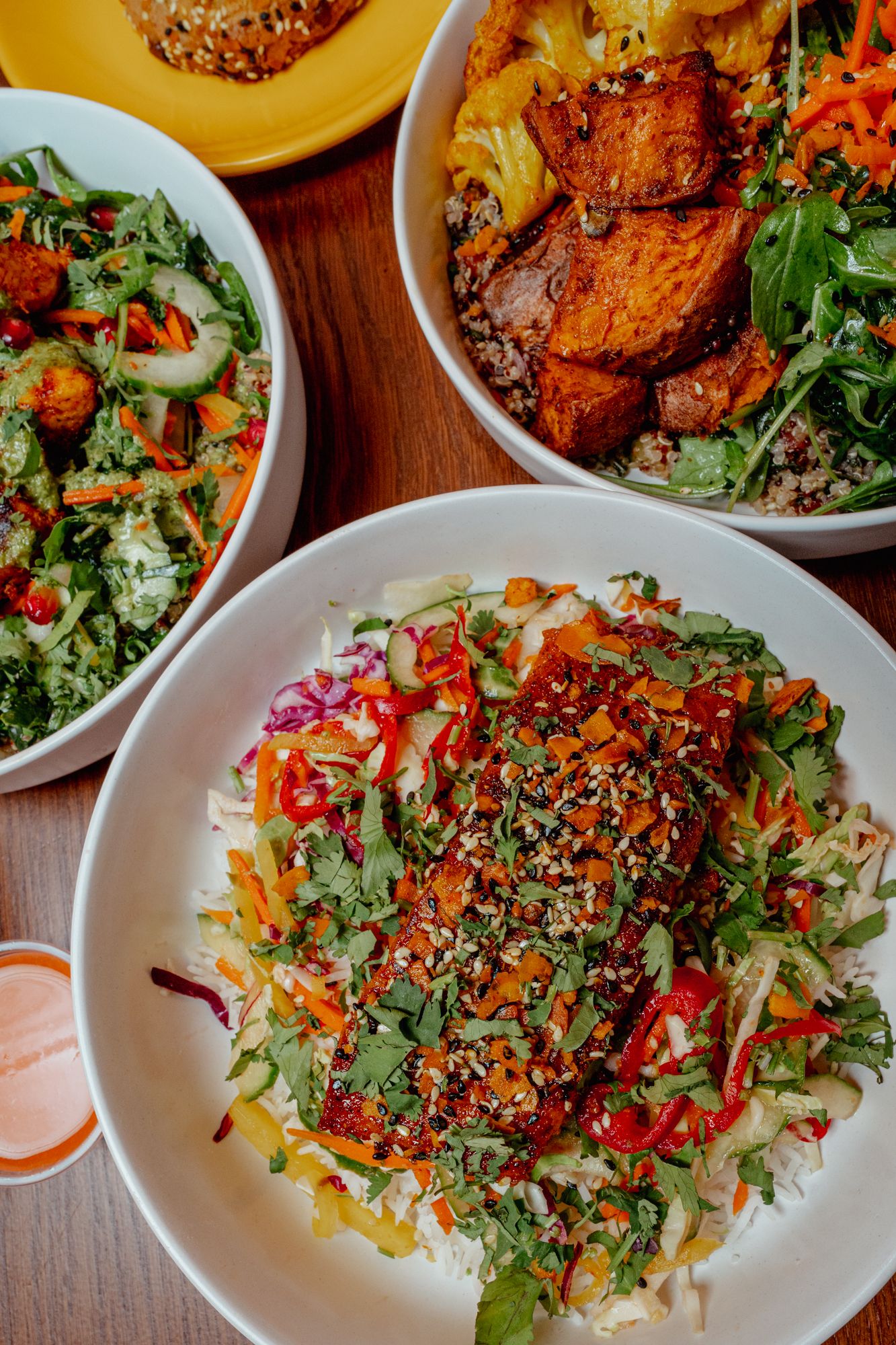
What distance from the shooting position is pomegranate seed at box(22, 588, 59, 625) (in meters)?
2.49

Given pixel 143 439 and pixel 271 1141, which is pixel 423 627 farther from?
pixel 271 1141

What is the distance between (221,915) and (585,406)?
1.53 meters

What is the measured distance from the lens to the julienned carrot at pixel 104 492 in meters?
2.51

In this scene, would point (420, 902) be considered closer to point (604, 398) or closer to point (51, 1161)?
point (604, 398)

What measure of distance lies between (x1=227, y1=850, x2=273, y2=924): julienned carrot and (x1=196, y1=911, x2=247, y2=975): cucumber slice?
0.11 meters

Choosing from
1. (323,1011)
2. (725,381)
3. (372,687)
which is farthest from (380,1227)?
(725,381)

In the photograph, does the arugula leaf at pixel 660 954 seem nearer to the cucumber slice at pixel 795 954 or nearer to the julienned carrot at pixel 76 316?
the cucumber slice at pixel 795 954

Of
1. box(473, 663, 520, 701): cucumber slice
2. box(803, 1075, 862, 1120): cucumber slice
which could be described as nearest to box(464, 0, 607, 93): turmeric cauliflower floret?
box(473, 663, 520, 701): cucumber slice

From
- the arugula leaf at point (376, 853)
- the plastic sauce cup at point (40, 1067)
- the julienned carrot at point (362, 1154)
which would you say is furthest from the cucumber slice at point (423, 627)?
the plastic sauce cup at point (40, 1067)

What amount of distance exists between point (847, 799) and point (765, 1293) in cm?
112

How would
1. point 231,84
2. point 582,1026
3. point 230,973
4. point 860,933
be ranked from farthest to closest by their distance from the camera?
point 231,84, point 230,973, point 860,933, point 582,1026

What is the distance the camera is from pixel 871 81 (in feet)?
7.02

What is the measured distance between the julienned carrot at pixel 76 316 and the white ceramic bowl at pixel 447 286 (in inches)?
33.6

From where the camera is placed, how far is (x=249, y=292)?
2.67m
